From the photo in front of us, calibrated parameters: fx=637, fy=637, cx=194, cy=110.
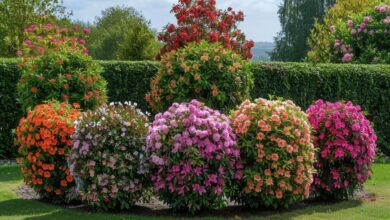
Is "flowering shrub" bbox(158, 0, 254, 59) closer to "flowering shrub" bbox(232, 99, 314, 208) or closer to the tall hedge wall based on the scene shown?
the tall hedge wall

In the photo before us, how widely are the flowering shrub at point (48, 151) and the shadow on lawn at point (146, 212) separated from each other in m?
0.27

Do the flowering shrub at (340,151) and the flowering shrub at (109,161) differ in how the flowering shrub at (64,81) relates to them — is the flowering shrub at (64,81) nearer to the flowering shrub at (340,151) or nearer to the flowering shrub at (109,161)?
the flowering shrub at (109,161)

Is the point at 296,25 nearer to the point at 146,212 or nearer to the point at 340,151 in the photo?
A: the point at 340,151

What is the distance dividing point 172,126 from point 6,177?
453 centimetres

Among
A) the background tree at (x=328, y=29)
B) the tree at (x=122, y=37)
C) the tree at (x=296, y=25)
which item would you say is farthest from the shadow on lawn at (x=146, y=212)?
the tree at (x=296, y=25)

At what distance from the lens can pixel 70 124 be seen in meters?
8.52

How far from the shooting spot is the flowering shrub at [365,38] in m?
20.3

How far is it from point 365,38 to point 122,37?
80.8 ft

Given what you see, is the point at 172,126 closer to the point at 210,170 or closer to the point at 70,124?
the point at 210,170

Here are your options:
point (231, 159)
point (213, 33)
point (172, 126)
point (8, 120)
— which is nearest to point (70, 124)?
point (172, 126)

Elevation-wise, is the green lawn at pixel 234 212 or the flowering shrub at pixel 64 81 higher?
the flowering shrub at pixel 64 81

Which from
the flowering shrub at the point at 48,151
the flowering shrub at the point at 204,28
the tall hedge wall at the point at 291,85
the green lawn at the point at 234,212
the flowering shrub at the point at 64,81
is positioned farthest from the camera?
the flowering shrub at the point at 204,28

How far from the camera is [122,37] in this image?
43.1 metres

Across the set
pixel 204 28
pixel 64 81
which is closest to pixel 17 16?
pixel 204 28
